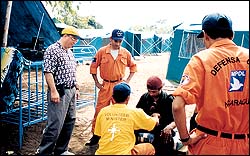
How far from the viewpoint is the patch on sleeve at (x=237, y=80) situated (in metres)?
1.98

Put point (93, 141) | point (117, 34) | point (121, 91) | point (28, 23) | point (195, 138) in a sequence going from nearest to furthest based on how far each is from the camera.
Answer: point (195, 138) → point (121, 91) → point (117, 34) → point (93, 141) → point (28, 23)

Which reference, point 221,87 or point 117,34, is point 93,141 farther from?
point 221,87

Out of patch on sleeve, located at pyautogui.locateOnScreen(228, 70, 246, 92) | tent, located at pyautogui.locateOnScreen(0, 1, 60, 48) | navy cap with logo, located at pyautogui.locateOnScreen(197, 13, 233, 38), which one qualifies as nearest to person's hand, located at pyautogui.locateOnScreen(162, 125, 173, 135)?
patch on sleeve, located at pyautogui.locateOnScreen(228, 70, 246, 92)

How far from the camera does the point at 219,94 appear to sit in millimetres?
1969

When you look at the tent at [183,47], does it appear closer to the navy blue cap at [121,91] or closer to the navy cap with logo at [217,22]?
the navy blue cap at [121,91]

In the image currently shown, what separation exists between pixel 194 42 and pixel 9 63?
889 centimetres

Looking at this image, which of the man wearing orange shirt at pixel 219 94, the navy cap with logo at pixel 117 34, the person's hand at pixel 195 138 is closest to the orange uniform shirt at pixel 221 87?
the man wearing orange shirt at pixel 219 94

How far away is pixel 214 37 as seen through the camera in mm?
2102

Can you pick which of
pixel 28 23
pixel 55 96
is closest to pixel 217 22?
pixel 55 96

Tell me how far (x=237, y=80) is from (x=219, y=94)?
164 mm

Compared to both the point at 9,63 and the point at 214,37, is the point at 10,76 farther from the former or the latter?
the point at 214,37

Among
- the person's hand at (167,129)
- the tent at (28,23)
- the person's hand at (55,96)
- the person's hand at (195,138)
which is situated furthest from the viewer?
the tent at (28,23)

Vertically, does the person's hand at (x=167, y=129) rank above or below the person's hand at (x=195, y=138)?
below

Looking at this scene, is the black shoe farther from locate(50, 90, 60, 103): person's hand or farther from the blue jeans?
locate(50, 90, 60, 103): person's hand
